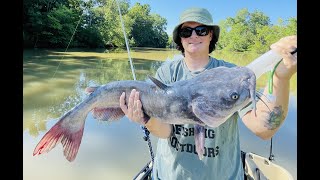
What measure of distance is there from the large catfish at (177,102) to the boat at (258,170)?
4.61 ft

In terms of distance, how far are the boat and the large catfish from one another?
4.61 ft

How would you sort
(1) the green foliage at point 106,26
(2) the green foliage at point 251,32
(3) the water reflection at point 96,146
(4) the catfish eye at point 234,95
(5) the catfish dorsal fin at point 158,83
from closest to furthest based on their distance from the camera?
(4) the catfish eye at point 234,95 → (5) the catfish dorsal fin at point 158,83 → (3) the water reflection at point 96,146 → (1) the green foliage at point 106,26 → (2) the green foliage at point 251,32

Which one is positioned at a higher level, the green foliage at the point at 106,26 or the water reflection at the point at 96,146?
the green foliage at the point at 106,26

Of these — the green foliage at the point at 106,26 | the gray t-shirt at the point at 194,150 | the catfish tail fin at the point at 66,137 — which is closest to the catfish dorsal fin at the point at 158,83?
the gray t-shirt at the point at 194,150

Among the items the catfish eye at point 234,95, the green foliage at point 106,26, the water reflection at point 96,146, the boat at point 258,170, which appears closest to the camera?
the catfish eye at point 234,95

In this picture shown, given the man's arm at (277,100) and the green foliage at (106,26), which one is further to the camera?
the green foliage at (106,26)

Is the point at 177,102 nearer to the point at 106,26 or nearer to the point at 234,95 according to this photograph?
the point at 234,95

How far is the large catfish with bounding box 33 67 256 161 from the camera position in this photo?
4.67ft

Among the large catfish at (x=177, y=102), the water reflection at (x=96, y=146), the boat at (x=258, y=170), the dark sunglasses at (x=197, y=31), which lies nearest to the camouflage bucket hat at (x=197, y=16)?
the dark sunglasses at (x=197, y=31)

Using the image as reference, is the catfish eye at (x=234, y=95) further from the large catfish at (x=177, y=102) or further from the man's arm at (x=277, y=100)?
the man's arm at (x=277, y=100)

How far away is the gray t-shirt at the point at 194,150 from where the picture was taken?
187 centimetres

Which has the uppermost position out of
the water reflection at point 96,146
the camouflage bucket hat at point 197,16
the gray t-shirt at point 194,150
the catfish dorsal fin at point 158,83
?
the camouflage bucket hat at point 197,16

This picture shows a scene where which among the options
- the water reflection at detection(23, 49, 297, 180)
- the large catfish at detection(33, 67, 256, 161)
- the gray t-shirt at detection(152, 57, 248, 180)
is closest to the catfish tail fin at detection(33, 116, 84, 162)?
the large catfish at detection(33, 67, 256, 161)
